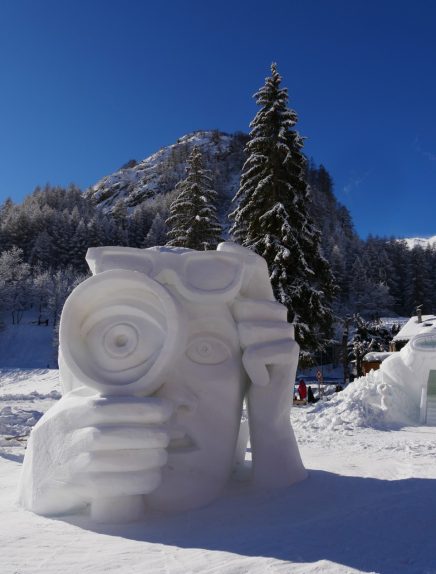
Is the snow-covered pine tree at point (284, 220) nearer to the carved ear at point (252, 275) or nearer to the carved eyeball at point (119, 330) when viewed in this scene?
the carved ear at point (252, 275)

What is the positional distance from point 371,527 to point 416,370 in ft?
27.1

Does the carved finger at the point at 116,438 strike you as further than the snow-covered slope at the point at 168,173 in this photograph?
No

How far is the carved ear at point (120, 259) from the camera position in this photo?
186 inches

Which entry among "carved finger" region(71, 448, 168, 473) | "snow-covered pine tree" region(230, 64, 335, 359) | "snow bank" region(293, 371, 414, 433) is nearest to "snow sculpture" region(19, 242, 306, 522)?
"carved finger" region(71, 448, 168, 473)

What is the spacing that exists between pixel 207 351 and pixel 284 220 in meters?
10.9

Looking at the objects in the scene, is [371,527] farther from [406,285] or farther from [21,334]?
[406,285]

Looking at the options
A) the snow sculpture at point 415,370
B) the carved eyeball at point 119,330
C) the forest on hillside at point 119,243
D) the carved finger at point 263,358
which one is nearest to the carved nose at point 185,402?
the carved eyeball at point 119,330

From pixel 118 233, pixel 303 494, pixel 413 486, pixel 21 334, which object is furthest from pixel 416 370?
pixel 118 233

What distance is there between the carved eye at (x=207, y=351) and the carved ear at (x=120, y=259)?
0.84m

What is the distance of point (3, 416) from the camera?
1100 centimetres

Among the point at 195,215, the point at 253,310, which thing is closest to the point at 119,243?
the point at 195,215

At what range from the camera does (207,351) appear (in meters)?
4.61

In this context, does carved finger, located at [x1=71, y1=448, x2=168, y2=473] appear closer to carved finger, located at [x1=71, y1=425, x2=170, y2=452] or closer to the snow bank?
carved finger, located at [x1=71, y1=425, x2=170, y2=452]

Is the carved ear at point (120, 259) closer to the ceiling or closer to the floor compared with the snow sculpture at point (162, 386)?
closer to the ceiling
